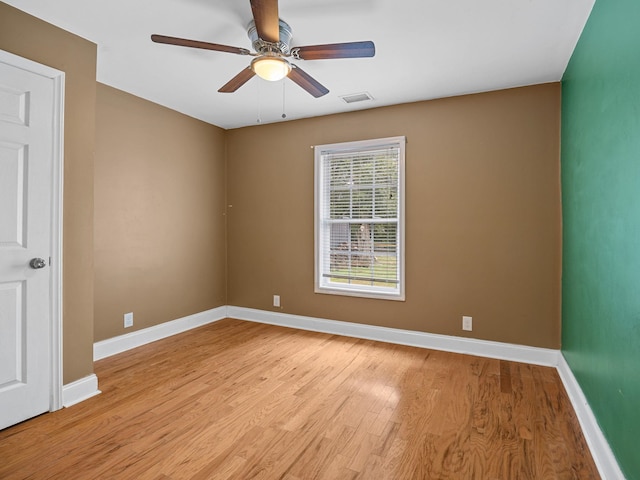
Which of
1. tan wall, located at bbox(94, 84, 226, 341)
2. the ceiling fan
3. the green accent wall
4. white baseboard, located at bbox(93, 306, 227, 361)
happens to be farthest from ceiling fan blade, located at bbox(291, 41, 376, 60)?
white baseboard, located at bbox(93, 306, 227, 361)

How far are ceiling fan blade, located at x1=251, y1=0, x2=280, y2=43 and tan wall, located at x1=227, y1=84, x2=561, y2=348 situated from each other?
206 centimetres

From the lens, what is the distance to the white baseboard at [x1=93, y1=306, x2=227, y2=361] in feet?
10.7

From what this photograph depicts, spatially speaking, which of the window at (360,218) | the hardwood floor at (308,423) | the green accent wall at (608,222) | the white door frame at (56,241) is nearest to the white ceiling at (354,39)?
the green accent wall at (608,222)

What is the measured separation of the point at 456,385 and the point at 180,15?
3241 millimetres

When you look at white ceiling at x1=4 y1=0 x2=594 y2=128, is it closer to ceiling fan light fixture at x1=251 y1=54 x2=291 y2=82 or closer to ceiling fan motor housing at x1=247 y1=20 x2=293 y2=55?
ceiling fan motor housing at x1=247 y1=20 x2=293 y2=55

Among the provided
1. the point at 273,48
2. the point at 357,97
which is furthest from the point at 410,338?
the point at 273,48

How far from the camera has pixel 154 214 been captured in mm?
3770

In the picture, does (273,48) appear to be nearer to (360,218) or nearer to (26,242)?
(26,242)

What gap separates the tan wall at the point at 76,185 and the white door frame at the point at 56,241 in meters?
0.05

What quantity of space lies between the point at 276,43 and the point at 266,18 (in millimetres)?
280

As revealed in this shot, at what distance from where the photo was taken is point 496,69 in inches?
113

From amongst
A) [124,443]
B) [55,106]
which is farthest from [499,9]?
[124,443]

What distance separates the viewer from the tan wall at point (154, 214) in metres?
3.30

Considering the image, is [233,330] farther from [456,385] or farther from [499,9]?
[499,9]
